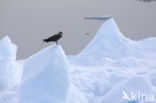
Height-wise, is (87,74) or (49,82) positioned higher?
(49,82)

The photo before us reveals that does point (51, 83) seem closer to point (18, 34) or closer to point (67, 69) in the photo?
point (67, 69)

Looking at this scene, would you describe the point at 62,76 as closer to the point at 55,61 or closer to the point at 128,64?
the point at 55,61

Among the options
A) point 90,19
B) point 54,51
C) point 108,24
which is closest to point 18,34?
point 90,19

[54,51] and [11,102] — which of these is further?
[11,102]

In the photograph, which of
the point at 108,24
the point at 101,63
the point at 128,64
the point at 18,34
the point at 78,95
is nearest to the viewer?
the point at 78,95

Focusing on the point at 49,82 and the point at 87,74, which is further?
the point at 87,74

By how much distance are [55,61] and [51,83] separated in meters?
0.22

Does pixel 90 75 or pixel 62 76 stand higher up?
pixel 62 76

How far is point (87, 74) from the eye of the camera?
12.6 ft

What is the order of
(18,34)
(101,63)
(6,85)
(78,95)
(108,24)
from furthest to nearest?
1. (18,34)
2. (108,24)
3. (101,63)
4. (6,85)
5. (78,95)

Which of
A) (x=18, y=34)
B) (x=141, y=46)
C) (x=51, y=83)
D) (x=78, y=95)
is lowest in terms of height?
(x=18, y=34)

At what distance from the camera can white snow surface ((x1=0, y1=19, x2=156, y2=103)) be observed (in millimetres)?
2238

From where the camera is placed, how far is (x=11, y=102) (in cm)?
297

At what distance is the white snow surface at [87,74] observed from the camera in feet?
7.34
